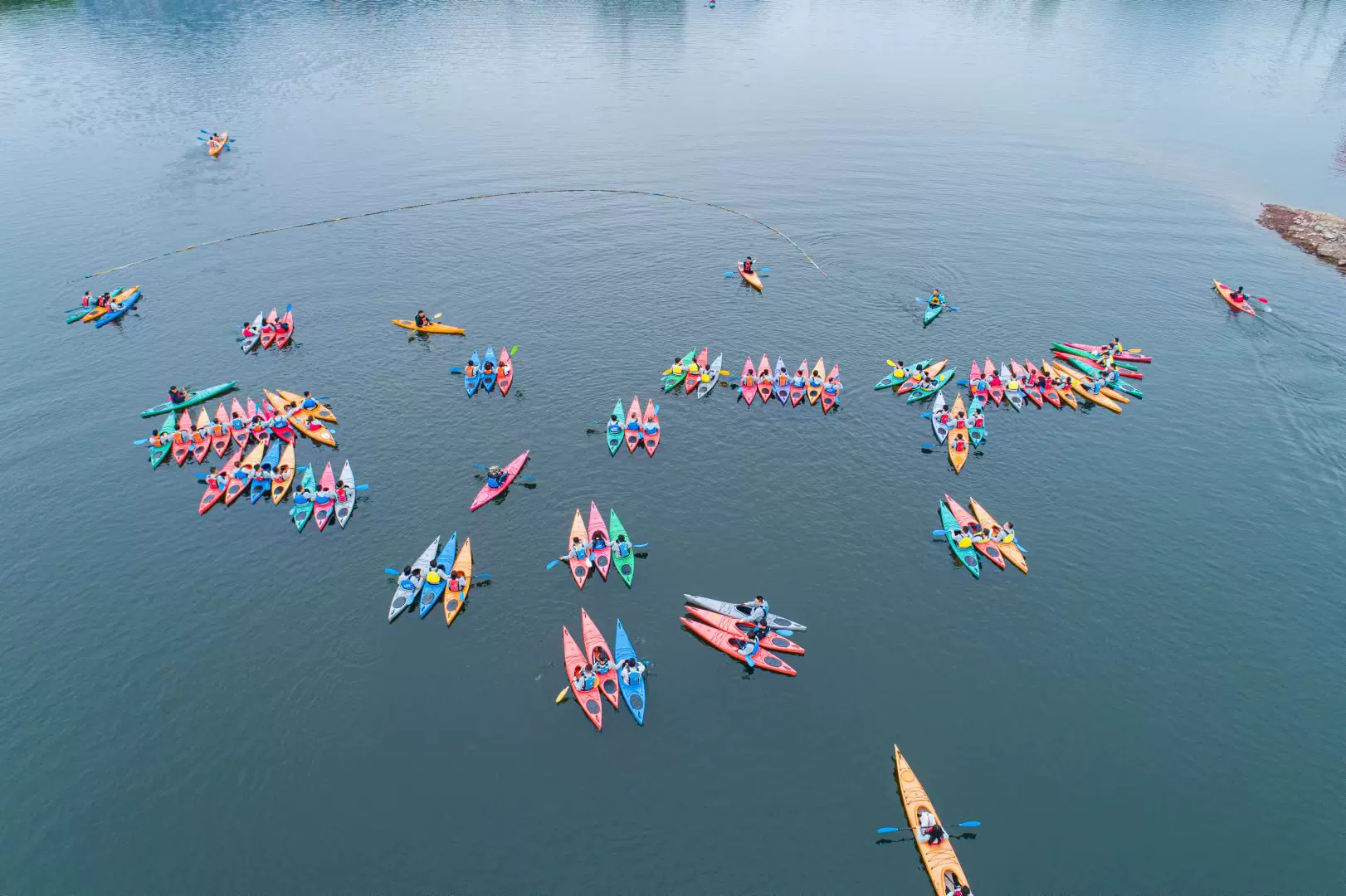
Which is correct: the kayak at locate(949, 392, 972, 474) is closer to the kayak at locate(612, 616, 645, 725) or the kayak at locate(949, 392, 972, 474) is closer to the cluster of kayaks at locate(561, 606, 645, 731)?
→ the cluster of kayaks at locate(561, 606, 645, 731)

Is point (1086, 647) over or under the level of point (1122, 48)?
under

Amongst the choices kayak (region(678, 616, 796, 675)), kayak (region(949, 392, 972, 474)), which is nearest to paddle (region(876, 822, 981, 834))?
kayak (region(678, 616, 796, 675))

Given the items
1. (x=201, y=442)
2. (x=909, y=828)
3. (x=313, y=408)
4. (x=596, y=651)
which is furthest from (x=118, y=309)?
(x=909, y=828)

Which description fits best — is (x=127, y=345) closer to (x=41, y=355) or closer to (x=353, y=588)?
(x=41, y=355)

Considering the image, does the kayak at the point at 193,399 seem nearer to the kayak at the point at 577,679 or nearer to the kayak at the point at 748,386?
the kayak at the point at 577,679

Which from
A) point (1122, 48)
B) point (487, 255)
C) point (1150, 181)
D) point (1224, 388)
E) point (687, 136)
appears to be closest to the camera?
point (1224, 388)

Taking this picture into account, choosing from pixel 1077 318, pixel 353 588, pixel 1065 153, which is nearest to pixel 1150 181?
pixel 1065 153
